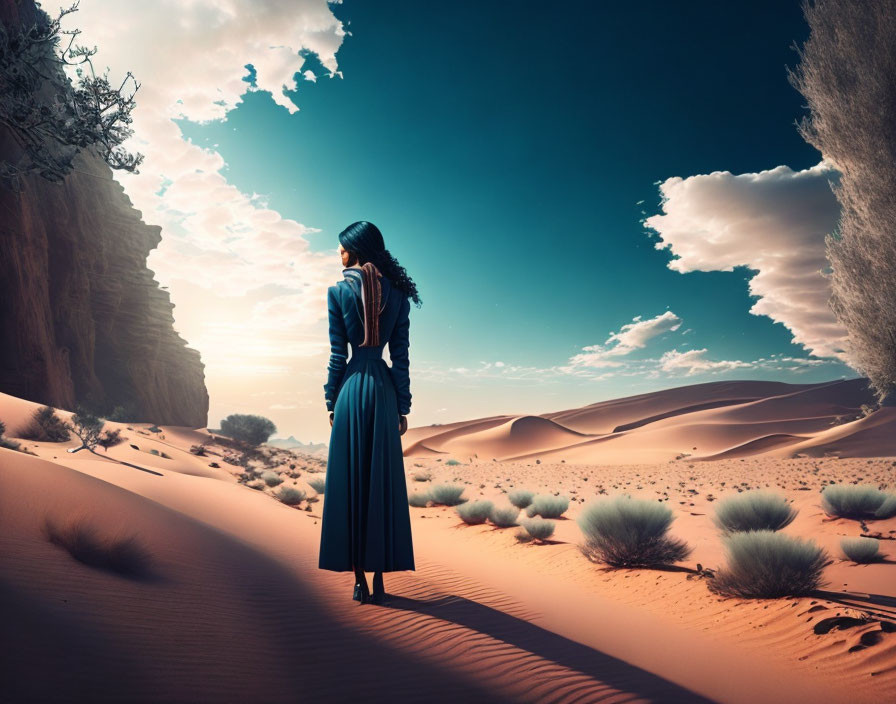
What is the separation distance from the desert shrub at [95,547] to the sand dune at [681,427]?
32.6 m

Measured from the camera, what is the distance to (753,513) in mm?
7586

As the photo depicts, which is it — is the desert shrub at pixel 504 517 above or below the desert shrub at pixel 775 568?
below

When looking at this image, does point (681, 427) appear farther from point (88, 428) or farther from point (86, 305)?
point (86, 305)

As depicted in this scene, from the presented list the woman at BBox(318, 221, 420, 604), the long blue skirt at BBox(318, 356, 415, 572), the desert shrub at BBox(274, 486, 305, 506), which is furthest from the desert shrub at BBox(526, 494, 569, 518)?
the long blue skirt at BBox(318, 356, 415, 572)

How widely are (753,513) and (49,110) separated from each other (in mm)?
12572

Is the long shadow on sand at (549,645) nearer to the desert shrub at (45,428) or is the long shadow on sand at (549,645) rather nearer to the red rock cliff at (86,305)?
the desert shrub at (45,428)

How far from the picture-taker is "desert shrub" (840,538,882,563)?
620 centimetres

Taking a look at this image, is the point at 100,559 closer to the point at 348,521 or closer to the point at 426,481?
the point at 348,521

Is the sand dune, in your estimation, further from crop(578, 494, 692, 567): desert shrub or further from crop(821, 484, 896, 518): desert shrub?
crop(578, 494, 692, 567): desert shrub

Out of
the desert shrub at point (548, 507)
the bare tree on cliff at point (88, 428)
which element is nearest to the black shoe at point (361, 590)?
the desert shrub at point (548, 507)

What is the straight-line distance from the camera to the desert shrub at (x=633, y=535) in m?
6.41

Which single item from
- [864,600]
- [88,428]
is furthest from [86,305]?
[864,600]

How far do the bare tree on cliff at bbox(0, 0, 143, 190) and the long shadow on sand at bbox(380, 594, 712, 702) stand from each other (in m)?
7.69

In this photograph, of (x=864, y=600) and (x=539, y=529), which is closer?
(x=864, y=600)
